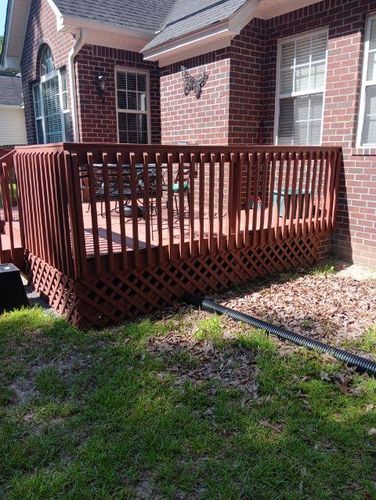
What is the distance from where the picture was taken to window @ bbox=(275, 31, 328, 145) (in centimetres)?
589

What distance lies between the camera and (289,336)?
3.38 m

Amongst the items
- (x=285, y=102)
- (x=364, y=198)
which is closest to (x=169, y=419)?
(x=364, y=198)

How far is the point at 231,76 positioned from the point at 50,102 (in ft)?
17.7

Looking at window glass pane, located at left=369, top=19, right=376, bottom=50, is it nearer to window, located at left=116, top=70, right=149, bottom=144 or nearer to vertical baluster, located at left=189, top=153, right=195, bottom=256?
vertical baluster, located at left=189, top=153, right=195, bottom=256

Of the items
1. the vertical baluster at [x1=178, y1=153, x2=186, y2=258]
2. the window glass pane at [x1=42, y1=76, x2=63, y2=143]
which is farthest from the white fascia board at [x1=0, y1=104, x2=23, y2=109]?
the vertical baluster at [x1=178, y1=153, x2=186, y2=258]

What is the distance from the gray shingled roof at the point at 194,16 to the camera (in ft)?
19.7

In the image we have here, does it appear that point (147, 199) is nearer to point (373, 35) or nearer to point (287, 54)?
point (373, 35)

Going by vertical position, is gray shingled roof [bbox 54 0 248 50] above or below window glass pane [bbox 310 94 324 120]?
above

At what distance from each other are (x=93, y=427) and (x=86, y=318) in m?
1.41

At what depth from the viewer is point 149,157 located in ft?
12.4

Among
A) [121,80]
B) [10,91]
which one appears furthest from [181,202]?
[10,91]

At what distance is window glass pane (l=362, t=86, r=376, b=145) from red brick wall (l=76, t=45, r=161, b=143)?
5.07 m

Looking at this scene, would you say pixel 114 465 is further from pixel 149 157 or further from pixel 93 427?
pixel 149 157

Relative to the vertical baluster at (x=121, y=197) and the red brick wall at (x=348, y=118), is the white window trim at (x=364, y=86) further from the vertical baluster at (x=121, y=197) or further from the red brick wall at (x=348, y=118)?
the vertical baluster at (x=121, y=197)
